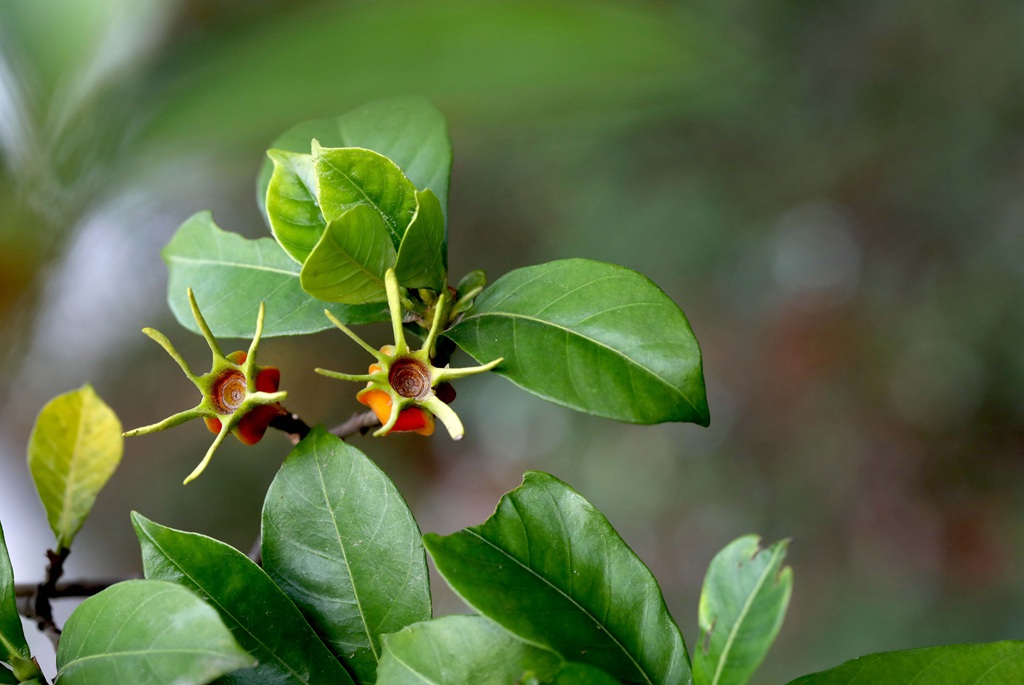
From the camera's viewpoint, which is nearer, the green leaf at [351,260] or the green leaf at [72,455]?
the green leaf at [351,260]

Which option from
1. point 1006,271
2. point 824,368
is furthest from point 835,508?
point 1006,271

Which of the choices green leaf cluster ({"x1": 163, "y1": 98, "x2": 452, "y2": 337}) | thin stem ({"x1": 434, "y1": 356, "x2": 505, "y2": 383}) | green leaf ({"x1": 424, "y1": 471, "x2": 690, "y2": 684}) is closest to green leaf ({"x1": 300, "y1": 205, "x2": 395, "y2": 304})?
green leaf cluster ({"x1": 163, "y1": 98, "x2": 452, "y2": 337})

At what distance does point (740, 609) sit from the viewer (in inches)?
26.5

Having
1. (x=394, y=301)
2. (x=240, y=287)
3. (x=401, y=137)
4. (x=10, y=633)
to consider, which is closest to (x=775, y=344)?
(x=401, y=137)

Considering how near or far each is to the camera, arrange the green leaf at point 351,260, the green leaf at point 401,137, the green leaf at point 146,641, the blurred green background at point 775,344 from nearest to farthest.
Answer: the green leaf at point 146,641 < the green leaf at point 351,260 < the green leaf at point 401,137 < the blurred green background at point 775,344

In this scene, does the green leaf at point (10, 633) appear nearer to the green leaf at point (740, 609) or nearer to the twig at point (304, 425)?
the twig at point (304, 425)

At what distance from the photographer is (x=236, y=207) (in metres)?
3.34

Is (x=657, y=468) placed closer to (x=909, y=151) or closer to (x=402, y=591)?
(x=909, y=151)

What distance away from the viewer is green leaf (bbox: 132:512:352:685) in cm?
73

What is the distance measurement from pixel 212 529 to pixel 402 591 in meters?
2.63

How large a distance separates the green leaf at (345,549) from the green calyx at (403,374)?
78mm

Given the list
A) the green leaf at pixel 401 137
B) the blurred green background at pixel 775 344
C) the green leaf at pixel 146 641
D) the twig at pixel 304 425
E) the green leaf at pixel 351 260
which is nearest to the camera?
the green leaf at pixel 146 641

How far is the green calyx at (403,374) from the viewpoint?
2.33ft

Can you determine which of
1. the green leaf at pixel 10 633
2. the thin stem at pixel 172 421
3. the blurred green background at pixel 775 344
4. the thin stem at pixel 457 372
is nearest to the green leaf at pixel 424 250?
the thin stem at pixel 457 372
